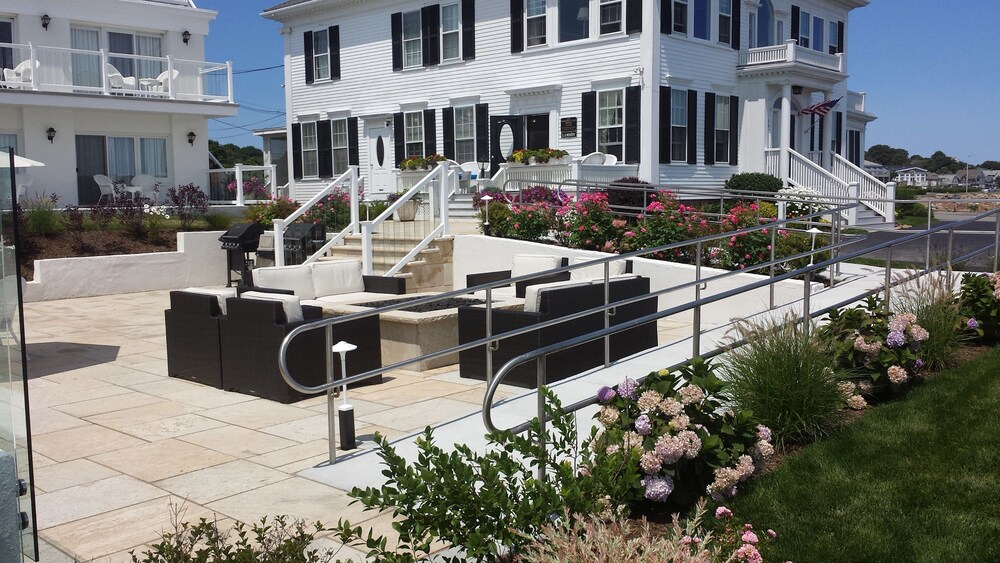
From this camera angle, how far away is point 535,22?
22.1 m

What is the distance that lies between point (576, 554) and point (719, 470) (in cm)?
181

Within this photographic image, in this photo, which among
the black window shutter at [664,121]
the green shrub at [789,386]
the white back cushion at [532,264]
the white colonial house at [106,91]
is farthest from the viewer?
the white colonial house at [106,91]

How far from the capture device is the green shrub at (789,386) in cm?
554

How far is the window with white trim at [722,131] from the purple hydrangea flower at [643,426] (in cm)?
1883

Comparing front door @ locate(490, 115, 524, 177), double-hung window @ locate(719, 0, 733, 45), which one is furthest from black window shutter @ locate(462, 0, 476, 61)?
double-hung window @ locate(719, 0, 733, 45)

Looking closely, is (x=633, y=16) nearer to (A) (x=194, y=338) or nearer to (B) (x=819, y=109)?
(B) (x=819, y=109)

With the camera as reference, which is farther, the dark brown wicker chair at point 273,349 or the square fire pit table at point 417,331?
the square fire pit table at point 417,331

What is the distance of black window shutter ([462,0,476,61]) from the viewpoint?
23.3 m

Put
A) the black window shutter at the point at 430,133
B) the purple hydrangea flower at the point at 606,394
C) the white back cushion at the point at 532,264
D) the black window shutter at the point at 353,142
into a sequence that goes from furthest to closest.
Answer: the black window shutter at the point at 353,142
the black window shutter at the point at 430,133
the white back cushion at the point at 532,264
the purple hydrangea flower at the point at 606,394

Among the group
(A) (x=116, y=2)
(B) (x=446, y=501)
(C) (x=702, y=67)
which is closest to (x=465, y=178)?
(C) (x=702, y=67)

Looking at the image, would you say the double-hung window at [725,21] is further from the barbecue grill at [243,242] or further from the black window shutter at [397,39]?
the barbecue grill at [243,242]

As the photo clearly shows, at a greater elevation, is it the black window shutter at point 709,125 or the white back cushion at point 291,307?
the black window shutter at point 709,125

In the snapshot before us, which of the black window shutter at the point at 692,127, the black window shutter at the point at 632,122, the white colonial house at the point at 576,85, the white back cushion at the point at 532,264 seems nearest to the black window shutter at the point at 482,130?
the white colonial house at the point at 576,85

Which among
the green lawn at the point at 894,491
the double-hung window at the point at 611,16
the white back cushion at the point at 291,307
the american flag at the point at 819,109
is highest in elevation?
the double-hung window at the point at 611,16
